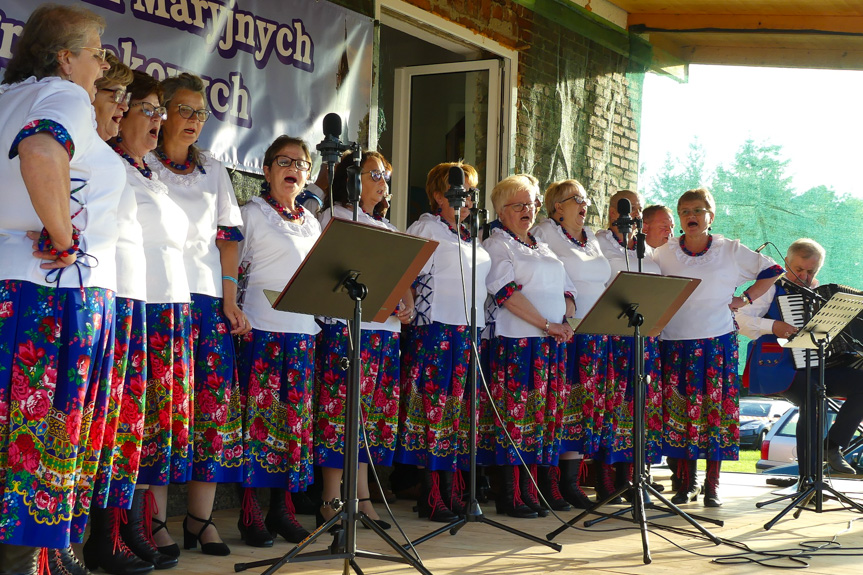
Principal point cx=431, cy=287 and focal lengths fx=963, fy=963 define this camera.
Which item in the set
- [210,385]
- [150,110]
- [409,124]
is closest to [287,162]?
[150,110]

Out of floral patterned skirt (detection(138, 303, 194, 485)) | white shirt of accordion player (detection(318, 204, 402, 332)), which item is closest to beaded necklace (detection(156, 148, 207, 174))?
floral patterned skirt (detection(138, 303, 194, 485))

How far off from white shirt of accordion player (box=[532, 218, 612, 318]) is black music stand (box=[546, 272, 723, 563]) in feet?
2.86

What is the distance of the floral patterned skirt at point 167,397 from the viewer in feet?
10.5

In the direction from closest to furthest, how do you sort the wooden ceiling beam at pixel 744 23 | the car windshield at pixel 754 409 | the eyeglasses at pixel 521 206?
the eyeglasses at pixel 521 206 < the wooden ceiling beam at pixel 744 23 < the car windshield at pixel 754 409

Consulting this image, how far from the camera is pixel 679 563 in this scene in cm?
358

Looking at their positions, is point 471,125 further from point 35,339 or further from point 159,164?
point 35,339

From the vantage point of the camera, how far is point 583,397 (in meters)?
5.00

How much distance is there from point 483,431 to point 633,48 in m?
4.40

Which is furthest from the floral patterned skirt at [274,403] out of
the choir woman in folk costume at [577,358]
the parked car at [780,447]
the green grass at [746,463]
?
the green grass at [746,463]

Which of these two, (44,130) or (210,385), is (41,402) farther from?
(210,385)

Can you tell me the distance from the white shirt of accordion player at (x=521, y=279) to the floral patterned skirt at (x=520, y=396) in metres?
0.06

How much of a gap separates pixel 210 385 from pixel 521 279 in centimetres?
179

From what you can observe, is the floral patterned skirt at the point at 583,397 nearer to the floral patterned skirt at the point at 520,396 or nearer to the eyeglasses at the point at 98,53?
the floral patterned skirt at the point at 520,396

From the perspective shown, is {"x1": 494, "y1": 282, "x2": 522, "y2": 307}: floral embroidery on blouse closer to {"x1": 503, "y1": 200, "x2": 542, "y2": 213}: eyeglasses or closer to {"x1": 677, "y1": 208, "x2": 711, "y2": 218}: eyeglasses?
{"x1": 503, "y1": 200, "x2": 542, "y2": 213}: eyeglasses
